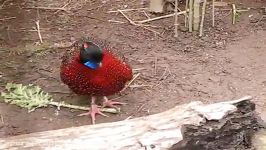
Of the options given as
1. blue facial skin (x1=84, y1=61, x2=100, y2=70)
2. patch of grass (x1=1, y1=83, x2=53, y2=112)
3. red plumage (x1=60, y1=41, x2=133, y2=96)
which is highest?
blue facial skin (x1=84, y1=61, x2=100, y2=70)

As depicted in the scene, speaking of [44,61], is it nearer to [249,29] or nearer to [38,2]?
[38,2]

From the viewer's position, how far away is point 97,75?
12.3ft

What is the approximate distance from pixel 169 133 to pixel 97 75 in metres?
1.15

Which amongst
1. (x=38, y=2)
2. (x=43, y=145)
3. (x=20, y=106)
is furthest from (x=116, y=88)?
(x=38, y=2)

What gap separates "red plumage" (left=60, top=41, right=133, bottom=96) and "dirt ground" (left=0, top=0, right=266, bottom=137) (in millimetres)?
207

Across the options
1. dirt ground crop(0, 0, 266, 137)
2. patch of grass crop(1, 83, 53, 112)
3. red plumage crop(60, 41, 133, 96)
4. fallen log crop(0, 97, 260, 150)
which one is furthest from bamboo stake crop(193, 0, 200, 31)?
fallen log crop(0, 97, 260, 150)

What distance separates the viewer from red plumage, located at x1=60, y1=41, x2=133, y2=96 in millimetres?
3760

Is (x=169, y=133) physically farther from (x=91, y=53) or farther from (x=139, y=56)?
(x=139, y=56)

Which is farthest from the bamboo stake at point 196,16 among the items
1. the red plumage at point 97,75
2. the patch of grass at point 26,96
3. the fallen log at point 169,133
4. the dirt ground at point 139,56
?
the fallen log at point 169,133

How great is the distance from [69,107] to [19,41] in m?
1.14

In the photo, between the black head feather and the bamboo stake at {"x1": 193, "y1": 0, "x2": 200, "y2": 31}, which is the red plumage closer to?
the black head feather

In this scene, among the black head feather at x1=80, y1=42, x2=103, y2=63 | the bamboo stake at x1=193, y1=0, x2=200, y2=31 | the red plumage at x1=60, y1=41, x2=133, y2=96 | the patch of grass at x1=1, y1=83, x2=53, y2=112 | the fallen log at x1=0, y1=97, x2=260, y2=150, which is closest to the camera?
the fallen log at x1=0, y1=97, x2=260, y2=150

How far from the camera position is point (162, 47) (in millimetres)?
4844

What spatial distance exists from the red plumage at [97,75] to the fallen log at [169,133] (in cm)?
96
